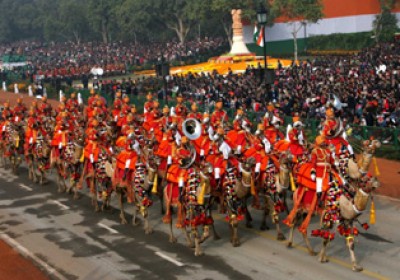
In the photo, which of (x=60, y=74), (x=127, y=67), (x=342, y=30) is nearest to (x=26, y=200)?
(x=60, y=74)

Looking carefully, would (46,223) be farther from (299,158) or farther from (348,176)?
(348,176)

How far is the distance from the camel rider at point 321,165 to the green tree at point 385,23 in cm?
5863

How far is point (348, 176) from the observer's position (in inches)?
698

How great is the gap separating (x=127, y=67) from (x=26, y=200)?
52.1m

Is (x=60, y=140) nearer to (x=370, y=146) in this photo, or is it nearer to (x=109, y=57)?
(x=370, y=146)

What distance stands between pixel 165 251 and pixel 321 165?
15.8ft

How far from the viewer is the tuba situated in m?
18.6

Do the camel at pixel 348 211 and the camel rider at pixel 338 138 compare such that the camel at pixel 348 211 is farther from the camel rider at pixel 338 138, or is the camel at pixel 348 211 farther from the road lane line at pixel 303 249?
the camel rider at pixel 338 138

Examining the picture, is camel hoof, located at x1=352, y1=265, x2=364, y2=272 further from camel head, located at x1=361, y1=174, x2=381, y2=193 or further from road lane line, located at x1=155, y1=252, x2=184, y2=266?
road lane line, located at x1=155, y1=252, x2=184, y2=266

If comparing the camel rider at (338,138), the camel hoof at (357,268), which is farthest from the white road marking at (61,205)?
the camel hoof at (357,268)

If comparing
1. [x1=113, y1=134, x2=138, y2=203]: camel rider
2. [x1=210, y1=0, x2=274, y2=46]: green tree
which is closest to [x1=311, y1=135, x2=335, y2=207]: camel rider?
[x1=113, y1=134, x2=138, y2=203]: camel rider

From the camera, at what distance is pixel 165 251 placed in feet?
59.1

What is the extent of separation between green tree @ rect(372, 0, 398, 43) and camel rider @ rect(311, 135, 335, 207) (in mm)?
58631

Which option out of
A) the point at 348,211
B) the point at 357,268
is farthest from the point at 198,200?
the point at 357,268
